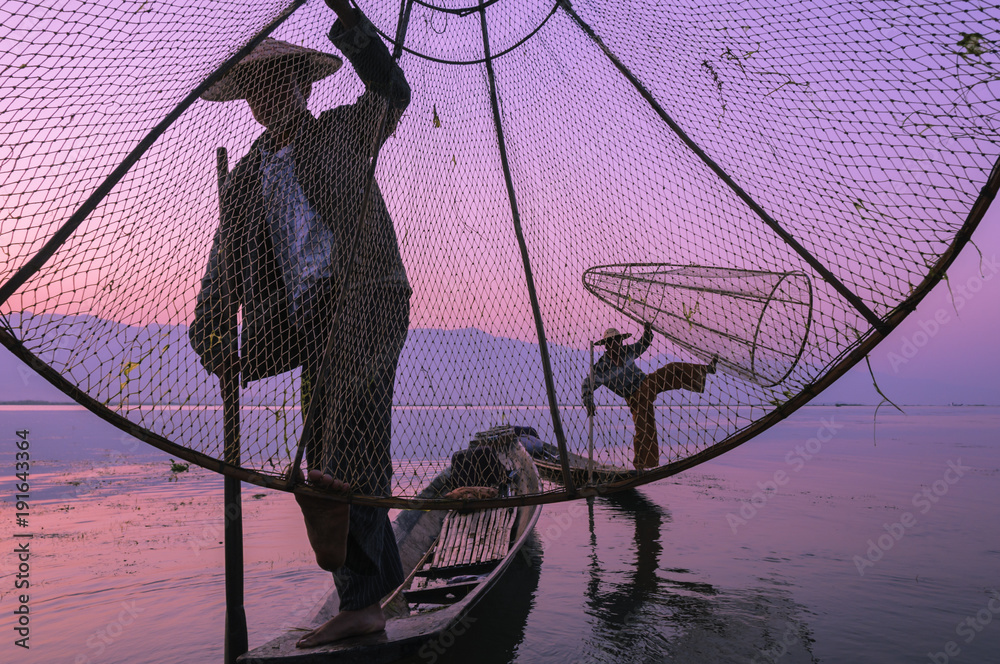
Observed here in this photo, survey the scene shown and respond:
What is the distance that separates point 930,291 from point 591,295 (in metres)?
1.28

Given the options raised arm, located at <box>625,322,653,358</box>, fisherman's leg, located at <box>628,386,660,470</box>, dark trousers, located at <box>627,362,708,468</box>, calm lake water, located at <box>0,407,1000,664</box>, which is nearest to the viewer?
dark trousers, located at <box>627,362,708,468</box>

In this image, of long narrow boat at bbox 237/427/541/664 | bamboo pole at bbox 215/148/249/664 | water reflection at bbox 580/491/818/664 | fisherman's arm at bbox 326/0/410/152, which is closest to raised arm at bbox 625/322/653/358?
long narrow boat at bbox 237/427/541/664

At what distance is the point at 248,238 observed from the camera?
2178 millimetres

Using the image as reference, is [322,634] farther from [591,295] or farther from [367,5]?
[367,5]

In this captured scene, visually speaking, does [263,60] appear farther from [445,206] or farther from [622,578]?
[622,578]

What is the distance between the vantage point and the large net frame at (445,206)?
1.73 m

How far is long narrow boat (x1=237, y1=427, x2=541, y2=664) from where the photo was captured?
2.18 metres

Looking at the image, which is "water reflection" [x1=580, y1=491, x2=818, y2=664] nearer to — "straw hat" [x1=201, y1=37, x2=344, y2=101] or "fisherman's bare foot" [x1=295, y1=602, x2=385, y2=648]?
"fisherman's bare foot" [x1=295, y1=602, x2=385, y2=648]

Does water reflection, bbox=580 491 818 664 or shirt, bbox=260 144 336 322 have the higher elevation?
shirt, bbox=260 144 336 322

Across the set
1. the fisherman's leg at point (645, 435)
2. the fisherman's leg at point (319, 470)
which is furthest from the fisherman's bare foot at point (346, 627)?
the fisherman's leg at point (645, 435)

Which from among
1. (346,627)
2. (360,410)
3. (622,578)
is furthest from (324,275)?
(622,578)

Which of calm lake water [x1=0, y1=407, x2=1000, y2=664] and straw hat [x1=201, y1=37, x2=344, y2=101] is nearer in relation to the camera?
straw hat [x1=201, y1=37, x2=344, y2=101]

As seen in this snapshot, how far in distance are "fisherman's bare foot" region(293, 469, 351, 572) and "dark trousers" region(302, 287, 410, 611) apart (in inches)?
4.3

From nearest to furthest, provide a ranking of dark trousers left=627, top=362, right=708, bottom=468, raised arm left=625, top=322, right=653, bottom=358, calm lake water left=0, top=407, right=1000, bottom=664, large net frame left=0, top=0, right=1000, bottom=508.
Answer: large net frame left=0, top=0, right=1000, bottom=508 → dark trousers left=627, top=362, right=708, bottom=468 → raised arm left=625, top=322, right=653, bottom=358 → calm lake water left=0, top=407, right=1000, bottom=664
